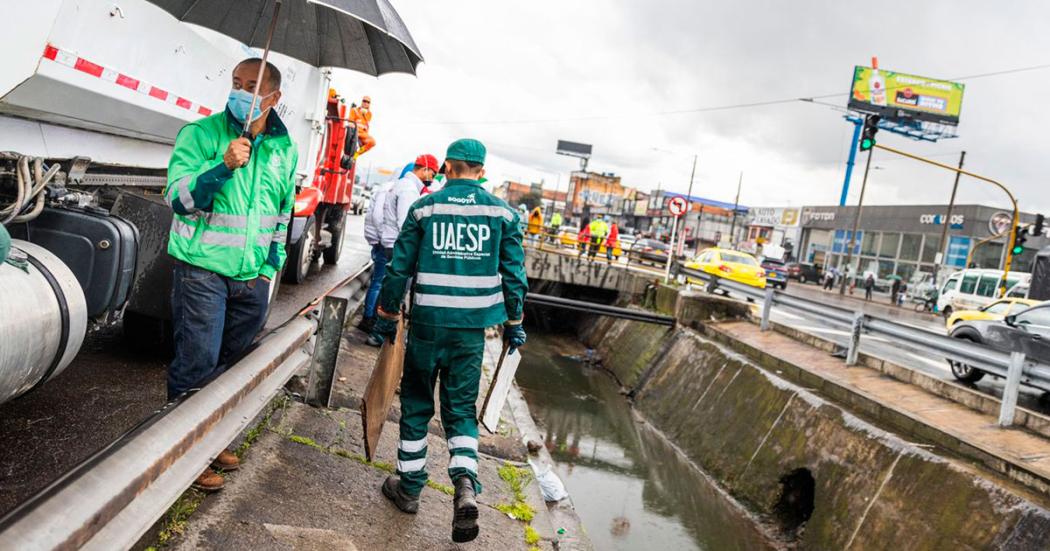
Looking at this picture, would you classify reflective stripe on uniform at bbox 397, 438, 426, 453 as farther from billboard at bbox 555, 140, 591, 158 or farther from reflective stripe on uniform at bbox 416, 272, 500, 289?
billboard at bbox 555, 140, 591, 158

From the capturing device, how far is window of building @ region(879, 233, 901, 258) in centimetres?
4463

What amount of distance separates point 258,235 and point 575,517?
311cm

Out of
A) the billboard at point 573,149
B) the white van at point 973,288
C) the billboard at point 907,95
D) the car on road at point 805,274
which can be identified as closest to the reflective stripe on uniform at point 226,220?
the white van at point 973,288

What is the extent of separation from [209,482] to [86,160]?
199 centimetres

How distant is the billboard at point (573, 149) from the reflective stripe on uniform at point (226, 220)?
110298 mm

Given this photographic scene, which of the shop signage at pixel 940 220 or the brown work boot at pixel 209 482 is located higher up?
the shop signage at pixel 940 220

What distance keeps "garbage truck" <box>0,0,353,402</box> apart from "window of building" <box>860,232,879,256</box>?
48.1 m

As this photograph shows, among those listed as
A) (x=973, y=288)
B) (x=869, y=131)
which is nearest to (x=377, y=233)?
(x=869, y=131)

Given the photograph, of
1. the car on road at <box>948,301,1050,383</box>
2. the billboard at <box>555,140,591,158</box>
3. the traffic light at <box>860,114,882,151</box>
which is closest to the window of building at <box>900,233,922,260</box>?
the traffic light at <box>860,114,882,151</box>

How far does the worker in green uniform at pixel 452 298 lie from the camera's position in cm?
366

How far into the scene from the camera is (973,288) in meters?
26.3

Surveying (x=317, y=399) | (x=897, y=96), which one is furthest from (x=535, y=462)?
(x=897, y=96)

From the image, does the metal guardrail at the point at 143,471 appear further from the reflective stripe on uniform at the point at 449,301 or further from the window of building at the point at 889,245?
the window of building at the point at 889,245

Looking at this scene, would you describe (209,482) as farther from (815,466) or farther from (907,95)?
(907,95)
